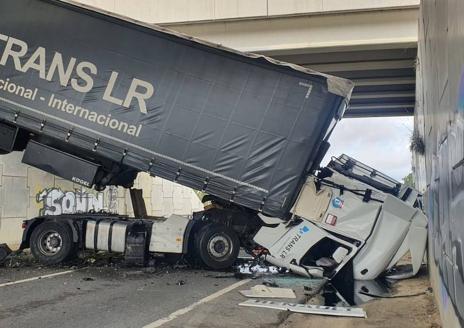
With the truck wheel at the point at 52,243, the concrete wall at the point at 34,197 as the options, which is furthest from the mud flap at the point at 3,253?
the concrete wall at the point at 34,197

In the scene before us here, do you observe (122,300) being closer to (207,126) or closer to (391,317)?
(207,126)

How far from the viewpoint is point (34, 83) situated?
996cm

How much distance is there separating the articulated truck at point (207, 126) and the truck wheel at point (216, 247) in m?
0.58

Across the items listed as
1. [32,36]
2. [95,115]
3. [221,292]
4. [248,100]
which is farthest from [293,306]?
[32,36]

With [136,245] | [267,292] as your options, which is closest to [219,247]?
[136,245]

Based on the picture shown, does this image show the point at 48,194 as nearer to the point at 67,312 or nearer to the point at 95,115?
the point at 95,115

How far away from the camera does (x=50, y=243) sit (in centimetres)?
1057

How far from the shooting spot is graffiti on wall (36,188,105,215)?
1665cm

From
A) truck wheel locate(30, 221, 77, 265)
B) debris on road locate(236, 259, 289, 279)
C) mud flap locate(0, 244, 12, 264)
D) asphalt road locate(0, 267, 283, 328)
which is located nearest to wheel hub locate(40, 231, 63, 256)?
truck wheel locate(30, 221, 77, 265)

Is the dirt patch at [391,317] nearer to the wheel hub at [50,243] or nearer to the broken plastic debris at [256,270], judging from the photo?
the broken plastic debris at [256,270]

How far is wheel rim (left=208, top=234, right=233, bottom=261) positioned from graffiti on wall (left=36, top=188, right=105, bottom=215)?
6.71 m

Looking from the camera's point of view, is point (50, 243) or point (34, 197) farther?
point (34, 197)

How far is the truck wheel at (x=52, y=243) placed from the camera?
34.3ft

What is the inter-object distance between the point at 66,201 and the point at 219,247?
8991mm
